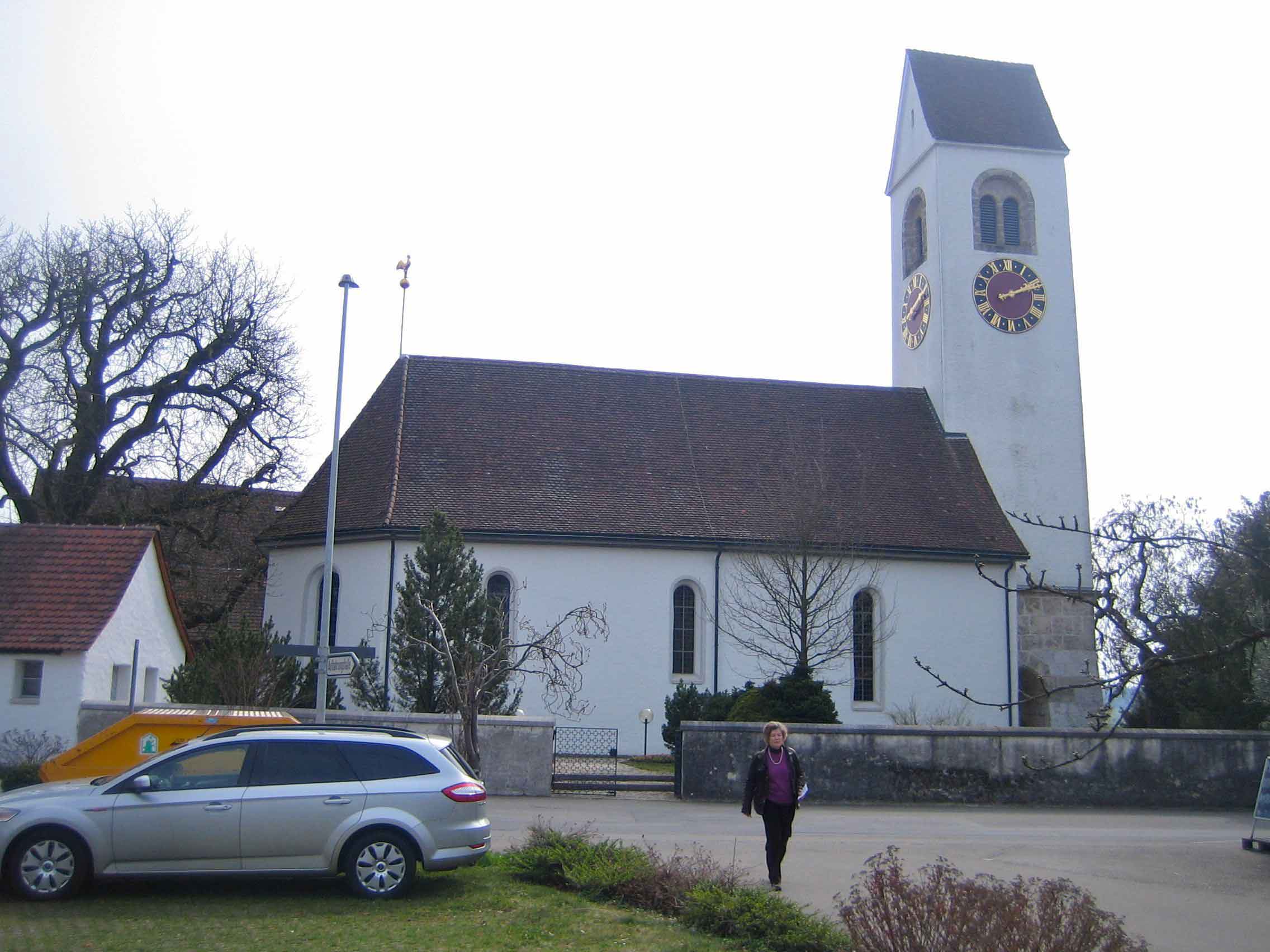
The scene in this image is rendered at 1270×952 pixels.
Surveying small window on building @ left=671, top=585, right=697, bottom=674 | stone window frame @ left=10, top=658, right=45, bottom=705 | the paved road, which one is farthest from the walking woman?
small window on building @ left=671, top=585, right=697, bottom=674

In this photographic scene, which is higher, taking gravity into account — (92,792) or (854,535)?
(854,535)

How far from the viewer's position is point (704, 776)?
1992cm

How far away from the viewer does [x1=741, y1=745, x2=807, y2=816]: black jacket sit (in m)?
11.9

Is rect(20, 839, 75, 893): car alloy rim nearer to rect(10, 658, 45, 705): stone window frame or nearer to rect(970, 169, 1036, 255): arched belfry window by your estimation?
rect(10, 658, 45, 705): stone window frame

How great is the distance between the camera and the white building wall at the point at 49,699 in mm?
20172

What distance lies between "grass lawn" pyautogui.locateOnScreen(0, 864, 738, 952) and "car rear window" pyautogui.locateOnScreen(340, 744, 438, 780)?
1094 millimetres

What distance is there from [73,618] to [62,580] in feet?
3.68

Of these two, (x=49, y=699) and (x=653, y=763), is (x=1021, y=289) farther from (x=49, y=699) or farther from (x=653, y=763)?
(x=49, y=699)

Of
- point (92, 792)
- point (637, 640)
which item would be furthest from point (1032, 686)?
point (92, 792)

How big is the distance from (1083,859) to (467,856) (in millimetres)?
7889

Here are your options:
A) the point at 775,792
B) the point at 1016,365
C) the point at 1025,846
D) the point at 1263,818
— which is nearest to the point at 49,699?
the point at 775,792

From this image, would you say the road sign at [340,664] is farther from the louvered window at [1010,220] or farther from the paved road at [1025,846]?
the louvered window at [1010,220]

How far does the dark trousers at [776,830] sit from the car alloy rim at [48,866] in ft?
21.0

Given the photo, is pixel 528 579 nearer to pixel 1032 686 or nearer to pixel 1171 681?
pixel 1032 686
